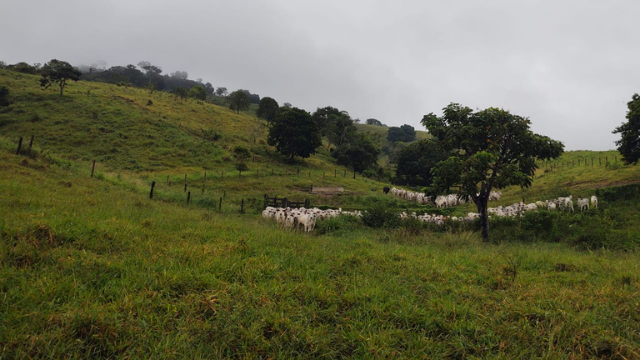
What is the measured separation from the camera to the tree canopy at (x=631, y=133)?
65.5ft

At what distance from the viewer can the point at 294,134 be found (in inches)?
1735

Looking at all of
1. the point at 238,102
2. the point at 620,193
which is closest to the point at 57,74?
the point at 238,102

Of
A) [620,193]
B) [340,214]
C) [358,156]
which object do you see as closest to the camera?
[340,214]

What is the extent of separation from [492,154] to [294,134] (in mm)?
34435

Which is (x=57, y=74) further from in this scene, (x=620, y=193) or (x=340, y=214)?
(x=620, y=193)

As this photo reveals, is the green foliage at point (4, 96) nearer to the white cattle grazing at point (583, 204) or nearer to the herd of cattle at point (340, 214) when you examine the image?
the herd of cattle at point (340, 214)

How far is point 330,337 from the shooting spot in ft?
10.5

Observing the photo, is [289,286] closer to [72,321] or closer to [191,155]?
[72,321]

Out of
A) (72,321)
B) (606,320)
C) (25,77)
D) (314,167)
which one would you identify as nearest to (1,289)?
(72,321)

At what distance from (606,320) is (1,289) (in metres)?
7.30

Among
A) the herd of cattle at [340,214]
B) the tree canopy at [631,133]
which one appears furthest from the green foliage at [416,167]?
the herd of cattle at [340,214]

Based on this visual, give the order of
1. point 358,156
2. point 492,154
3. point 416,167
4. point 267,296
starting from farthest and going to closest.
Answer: point 358,156 → point 416,167 → point 492,154 → point 267,296

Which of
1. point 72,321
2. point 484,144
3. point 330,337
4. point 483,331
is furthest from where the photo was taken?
point 484,144

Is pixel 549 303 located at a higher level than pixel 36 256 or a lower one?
higher
